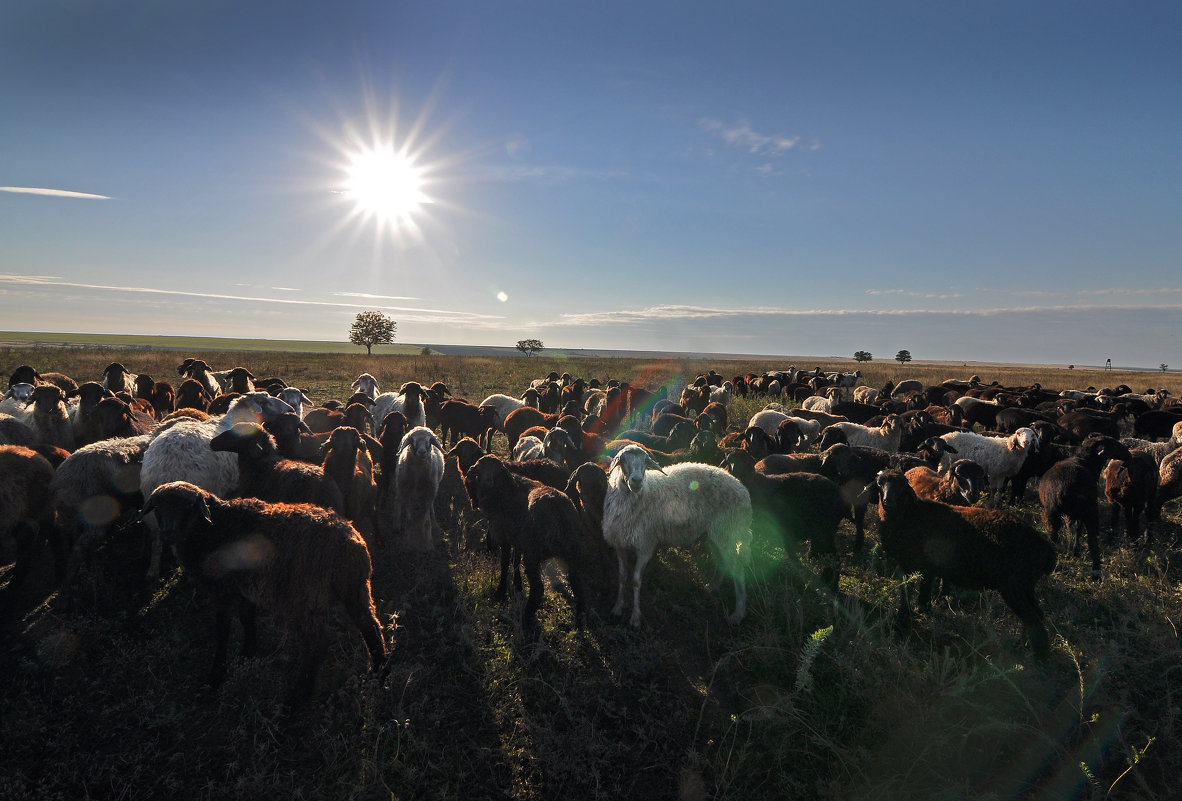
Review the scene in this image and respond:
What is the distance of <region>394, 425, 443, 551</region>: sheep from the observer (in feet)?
25.5

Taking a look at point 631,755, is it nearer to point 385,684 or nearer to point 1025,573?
point 385,684

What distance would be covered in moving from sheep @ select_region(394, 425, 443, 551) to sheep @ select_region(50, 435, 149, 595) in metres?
3.26

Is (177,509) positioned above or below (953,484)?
above

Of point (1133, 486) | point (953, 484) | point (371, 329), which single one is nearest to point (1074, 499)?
point (953, 484)

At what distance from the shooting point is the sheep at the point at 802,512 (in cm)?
697

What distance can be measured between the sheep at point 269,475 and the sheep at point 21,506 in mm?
1649

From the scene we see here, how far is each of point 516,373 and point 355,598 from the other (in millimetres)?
38243

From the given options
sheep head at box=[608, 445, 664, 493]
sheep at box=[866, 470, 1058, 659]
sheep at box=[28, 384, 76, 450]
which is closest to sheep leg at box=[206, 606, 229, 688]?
sheep head at box=[608, 445, 664, 493]

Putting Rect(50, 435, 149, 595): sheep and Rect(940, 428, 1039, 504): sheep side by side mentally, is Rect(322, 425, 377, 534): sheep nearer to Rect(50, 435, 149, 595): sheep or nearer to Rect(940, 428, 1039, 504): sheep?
Rect(50, 435, 149, 595): sheep

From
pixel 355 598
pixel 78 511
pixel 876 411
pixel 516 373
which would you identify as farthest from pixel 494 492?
pixel 516 373

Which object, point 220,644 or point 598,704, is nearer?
point 598,704

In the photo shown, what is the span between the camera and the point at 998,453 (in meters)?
10.7

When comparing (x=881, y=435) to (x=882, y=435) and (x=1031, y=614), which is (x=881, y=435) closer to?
(x=882, y=435)

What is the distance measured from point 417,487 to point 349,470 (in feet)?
3.59
